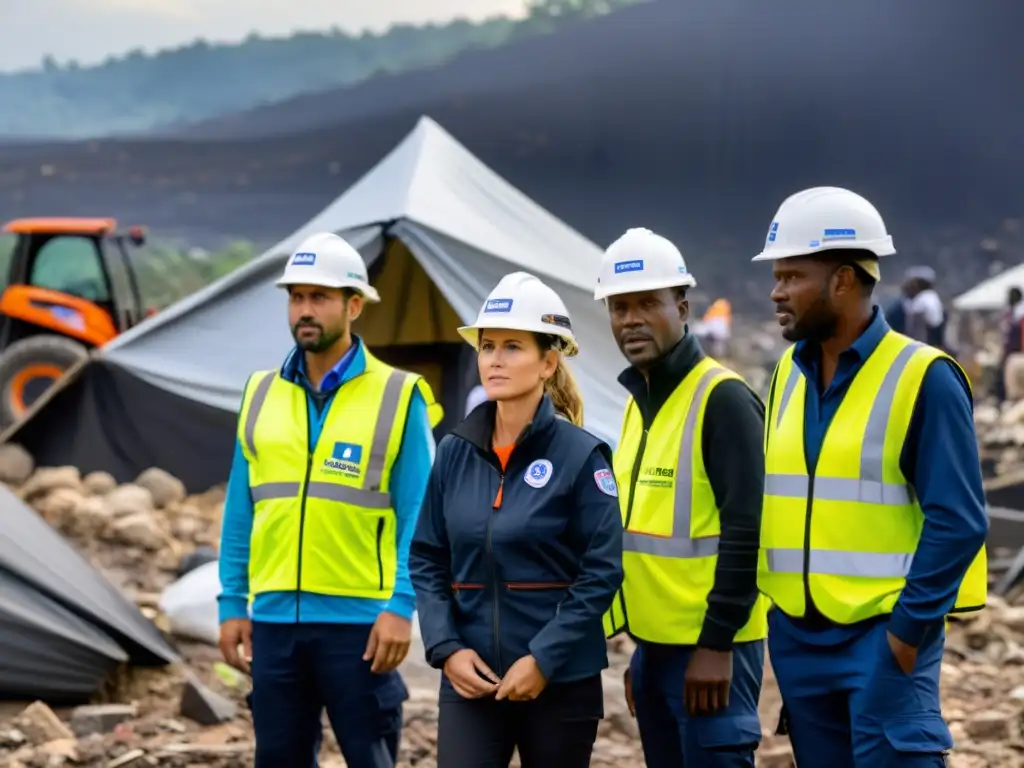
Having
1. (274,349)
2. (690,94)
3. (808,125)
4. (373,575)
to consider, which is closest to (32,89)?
(690,94)

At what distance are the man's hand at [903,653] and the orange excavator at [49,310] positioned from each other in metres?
8.68

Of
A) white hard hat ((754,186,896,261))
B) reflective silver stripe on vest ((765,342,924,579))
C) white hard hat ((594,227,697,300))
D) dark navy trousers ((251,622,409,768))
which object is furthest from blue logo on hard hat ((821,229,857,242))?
dark navy trousers ((251,622,409,768))

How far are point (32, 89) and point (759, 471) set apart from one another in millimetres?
24970

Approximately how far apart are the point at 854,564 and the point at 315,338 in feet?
4.58

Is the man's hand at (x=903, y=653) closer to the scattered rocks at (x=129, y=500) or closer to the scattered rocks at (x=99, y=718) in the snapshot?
the scattered rocks at (x=99, y=718)

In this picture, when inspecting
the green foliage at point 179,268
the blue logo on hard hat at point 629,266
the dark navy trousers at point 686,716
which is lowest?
the dark navy trousers at point 686,716

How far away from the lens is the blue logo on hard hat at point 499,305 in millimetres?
2625

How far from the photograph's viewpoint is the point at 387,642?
9.84ft

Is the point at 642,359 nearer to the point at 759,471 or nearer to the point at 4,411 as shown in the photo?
the point at 759,471

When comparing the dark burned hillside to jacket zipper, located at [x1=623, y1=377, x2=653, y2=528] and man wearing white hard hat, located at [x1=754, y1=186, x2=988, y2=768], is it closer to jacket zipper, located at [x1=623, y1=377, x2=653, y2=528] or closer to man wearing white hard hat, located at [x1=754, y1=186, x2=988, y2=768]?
jacket zipper, located at [x1=623, y1=377, x2=653, y2=528]

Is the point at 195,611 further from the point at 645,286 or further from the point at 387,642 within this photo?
the point at 645,286

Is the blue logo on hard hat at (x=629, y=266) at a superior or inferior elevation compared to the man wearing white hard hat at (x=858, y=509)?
superior

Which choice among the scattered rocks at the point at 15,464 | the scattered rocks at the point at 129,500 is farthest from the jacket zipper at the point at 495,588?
the scattered rocks at the point at 15,464

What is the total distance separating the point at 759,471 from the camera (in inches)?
104
